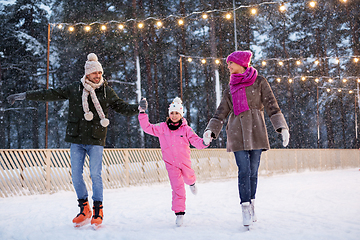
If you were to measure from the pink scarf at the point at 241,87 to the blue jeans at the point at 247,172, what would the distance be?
17.7 inches

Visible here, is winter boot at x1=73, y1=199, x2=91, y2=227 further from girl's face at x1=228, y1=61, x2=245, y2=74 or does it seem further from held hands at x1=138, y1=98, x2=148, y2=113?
girl's face at x1=228, y1=61, x2=245, y2=74

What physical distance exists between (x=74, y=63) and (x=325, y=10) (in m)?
22.3

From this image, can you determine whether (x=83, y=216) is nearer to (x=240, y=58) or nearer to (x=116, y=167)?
(x=240, y=58)

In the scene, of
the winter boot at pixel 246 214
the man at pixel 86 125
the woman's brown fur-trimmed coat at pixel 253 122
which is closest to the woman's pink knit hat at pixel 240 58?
the woman's brown fur-trimmed coat at pixel 253 122

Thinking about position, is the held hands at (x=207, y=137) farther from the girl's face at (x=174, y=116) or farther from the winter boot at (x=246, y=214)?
the winter boot at (x=246, y=214)

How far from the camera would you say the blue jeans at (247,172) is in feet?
10.7

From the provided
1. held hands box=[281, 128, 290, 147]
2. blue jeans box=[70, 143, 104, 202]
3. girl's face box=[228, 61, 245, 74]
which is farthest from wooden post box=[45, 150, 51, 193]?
held hands box=[281, 128, 290, 147]

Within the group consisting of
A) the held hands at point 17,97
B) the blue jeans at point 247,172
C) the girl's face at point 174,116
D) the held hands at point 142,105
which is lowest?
the blue jeans at point 247,172

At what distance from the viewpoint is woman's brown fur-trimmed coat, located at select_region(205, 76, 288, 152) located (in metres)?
3.39

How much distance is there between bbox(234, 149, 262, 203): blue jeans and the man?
1256 mm

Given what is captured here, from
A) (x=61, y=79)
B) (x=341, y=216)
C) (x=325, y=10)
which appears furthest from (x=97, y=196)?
(x=325, y=10)

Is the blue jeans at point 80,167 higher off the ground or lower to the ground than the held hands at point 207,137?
lower

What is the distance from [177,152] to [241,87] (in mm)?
988

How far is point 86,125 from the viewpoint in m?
3.57
